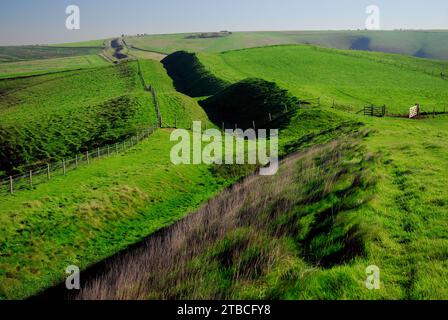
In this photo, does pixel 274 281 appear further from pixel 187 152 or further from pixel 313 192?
pixel 187 152

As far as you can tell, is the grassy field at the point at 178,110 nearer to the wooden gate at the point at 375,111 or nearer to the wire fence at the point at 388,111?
the wire fence at the point at 388,111

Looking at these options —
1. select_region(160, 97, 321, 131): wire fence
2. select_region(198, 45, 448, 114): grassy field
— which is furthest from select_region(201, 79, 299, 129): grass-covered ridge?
select_region(198, 45, 448, 114): grassy field

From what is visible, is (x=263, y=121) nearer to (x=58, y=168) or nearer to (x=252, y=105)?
Answer: (x=252, y=105)

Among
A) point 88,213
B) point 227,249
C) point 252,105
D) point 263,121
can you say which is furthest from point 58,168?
point 252,105

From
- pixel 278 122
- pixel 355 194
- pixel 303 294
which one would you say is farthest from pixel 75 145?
pixel 303 294

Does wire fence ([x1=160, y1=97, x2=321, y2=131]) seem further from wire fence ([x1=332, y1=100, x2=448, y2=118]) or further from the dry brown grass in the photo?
the dry brown grass

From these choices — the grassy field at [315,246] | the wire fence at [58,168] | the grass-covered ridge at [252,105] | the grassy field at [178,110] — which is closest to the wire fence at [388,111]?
the grass-covered ridge at [252,105]

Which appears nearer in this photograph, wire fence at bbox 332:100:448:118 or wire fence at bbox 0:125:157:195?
wire fence at bbox 0:125:157:195
